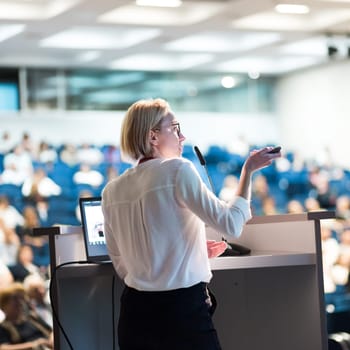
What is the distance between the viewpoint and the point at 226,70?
1164 centimetres

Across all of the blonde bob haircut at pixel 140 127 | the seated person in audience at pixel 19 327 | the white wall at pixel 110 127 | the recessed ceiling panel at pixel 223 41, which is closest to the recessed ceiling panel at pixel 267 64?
the white wall at pixel 110 127

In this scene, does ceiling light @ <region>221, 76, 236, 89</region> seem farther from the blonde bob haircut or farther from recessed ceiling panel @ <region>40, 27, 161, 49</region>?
the blonde bob haircut

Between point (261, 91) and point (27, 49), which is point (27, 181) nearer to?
point (27, 49)

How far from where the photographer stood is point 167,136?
213 centimetres

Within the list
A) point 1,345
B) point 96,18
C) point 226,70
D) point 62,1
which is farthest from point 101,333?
point 226,70

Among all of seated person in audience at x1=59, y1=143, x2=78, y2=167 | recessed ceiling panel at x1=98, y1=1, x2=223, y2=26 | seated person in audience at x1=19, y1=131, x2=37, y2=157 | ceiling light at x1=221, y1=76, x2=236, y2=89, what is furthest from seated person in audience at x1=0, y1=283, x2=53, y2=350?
ceiling light at x1=221, y1=76, x2=236, y2=89

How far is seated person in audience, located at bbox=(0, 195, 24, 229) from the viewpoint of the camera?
375 inches

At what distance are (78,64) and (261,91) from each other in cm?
285

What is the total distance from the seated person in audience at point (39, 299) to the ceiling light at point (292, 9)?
3.67 meters

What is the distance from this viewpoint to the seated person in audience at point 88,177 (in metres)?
10.6

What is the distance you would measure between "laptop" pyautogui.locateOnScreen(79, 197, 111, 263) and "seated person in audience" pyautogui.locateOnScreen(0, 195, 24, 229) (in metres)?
7.17

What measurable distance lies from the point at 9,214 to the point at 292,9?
3.94 m

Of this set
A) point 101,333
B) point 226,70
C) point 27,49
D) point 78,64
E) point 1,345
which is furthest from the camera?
point 226,70

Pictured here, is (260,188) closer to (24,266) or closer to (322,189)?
(322,189)
